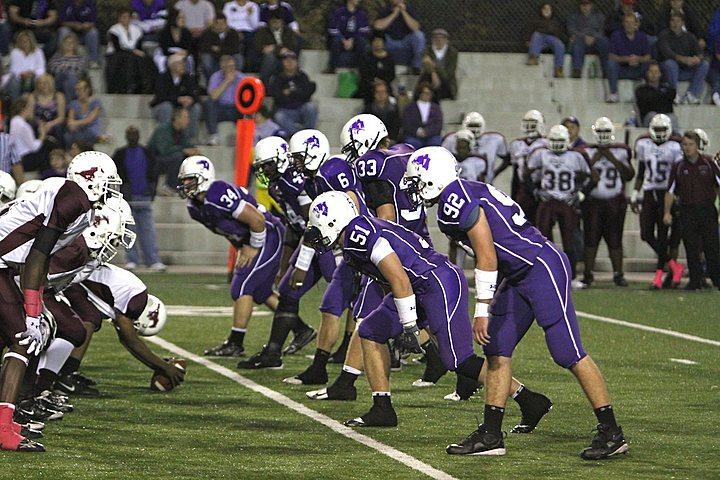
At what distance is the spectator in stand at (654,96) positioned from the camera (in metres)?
19.8

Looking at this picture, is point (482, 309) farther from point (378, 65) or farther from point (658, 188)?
point (378, 65)

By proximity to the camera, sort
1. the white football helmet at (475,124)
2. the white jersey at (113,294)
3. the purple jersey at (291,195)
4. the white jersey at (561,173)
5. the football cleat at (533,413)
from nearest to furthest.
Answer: the football cleat at (533,413)
the white jersey at (113,294)
the purple jersey at (291,195)
the white jersey at (561,173)
the white football helmet at (475,124)

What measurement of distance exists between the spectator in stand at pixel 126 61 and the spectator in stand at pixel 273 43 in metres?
1.49

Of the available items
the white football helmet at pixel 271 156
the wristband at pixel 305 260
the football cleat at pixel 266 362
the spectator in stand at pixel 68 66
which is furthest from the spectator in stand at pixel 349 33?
the wristband at pixel 305 260

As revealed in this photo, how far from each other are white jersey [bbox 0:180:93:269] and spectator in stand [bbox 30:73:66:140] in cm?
1146

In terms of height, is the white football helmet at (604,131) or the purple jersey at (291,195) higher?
the white football helmet at (604,131)

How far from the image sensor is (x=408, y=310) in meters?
7.20

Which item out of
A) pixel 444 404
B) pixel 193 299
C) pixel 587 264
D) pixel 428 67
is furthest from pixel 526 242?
pixel 428 67

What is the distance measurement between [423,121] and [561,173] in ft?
9.99

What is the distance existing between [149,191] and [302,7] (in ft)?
17.0

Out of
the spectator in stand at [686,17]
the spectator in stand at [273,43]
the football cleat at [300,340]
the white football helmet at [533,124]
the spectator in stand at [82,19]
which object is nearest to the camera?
the football cleat at [300,340]

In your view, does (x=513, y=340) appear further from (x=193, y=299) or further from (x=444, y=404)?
(x=193, y=299)

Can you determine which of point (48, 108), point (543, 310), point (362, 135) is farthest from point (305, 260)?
point (48, 108)

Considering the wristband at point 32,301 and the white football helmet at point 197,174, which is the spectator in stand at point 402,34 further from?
the wristband at point 32,301
